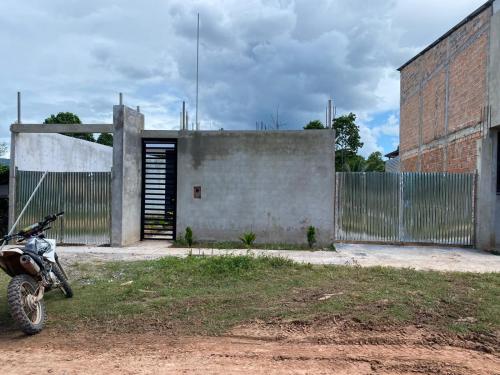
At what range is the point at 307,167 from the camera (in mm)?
Answer: 11297

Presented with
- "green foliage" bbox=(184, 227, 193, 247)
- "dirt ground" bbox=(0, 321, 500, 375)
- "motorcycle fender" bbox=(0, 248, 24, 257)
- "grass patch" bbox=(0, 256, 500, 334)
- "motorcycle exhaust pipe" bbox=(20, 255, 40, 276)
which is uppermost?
"motorcycle fender" bbox=(0, 248, 24, 257)

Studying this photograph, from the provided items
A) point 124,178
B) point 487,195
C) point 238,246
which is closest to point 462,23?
point 487,195

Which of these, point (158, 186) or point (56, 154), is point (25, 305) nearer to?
point (158, 186)

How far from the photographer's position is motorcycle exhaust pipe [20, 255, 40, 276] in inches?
193

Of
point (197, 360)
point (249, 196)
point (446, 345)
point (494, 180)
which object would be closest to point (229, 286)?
point (197, 360)

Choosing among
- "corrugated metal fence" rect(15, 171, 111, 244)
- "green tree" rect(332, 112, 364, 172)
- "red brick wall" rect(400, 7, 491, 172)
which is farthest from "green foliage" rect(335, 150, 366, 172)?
"corrugated metal fence" rect(15, 171, 111, 244)

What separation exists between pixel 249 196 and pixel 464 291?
6.25 m

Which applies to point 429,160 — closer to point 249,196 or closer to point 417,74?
point 417,74

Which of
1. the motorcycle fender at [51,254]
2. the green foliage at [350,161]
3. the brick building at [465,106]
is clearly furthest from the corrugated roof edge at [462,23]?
the green foliage at [350,161]

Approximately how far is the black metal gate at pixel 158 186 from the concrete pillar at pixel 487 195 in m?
7.99

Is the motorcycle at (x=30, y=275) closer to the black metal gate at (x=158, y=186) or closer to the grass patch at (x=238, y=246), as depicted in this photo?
the grass patch at (x=238, y=246)

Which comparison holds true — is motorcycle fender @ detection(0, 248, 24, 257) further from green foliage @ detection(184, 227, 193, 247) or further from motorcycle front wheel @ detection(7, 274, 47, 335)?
green foliage @ detection(184, 227, 193, 247)

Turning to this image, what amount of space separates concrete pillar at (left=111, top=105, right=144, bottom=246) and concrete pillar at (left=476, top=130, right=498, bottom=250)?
8.89 m

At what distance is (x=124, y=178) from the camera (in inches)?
427
